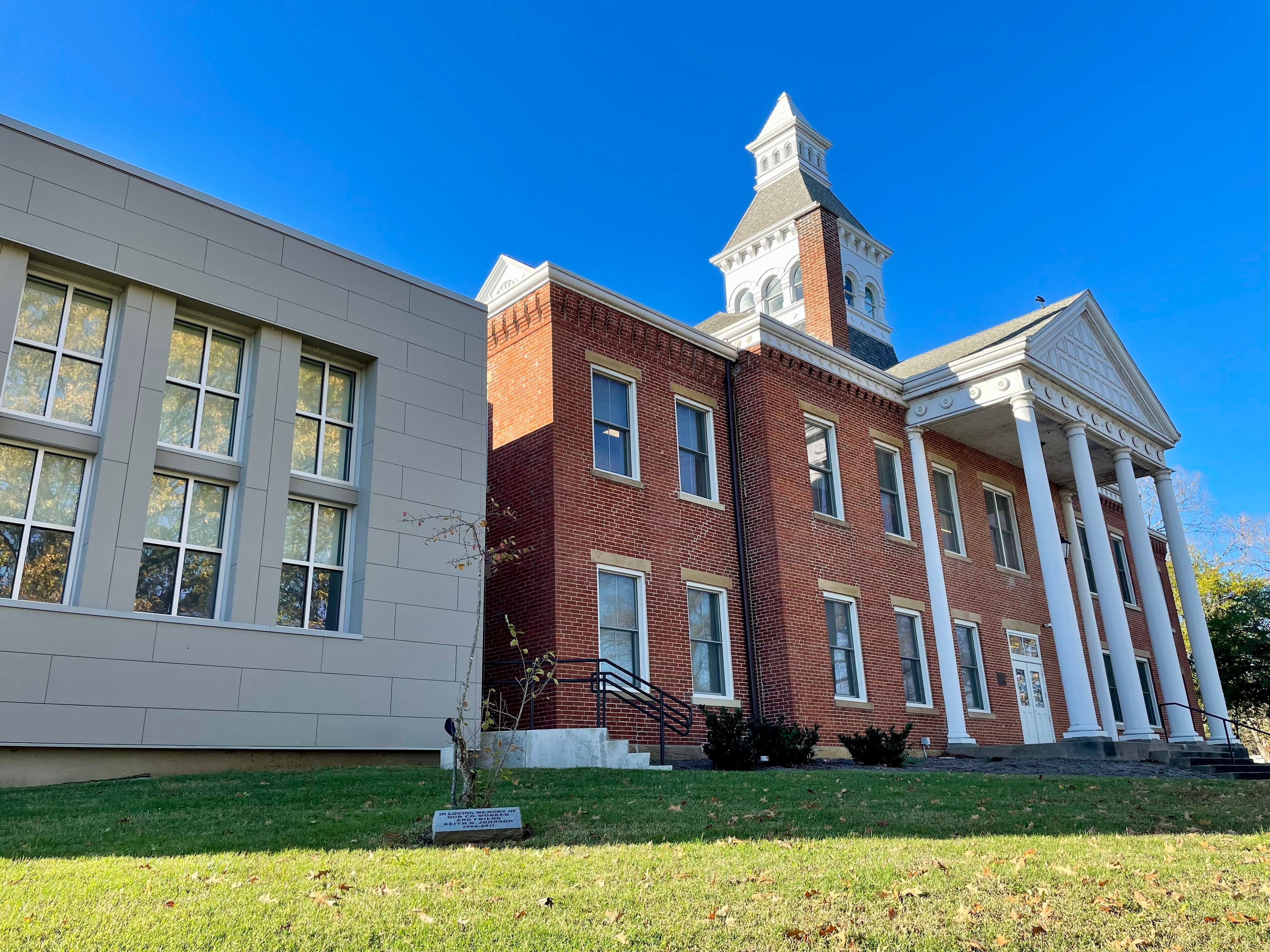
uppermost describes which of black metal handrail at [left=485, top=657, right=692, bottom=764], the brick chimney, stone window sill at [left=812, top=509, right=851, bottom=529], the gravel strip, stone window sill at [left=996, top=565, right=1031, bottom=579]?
the brick chimney

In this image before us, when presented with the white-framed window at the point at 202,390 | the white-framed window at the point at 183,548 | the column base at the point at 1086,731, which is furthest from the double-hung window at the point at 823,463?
the white-framed window at the point at 183,548

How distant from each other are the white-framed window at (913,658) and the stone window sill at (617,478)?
7.10 metres

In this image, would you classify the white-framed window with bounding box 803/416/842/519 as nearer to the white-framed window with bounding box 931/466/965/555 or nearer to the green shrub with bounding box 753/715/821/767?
the white-framed window with bounding box 931/466/965/555

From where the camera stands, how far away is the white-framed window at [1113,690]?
27.5 metres

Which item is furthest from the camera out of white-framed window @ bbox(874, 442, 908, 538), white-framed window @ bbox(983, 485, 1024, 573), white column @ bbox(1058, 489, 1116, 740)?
white-framed window @ bbox(983, 485, 1024, 573)

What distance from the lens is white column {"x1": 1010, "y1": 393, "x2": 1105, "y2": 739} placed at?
19.6 m

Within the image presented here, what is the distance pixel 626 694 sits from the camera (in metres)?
15.5

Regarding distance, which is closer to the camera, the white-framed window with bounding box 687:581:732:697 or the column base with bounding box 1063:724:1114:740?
the white-framed window with bounding box 687:581:732:697

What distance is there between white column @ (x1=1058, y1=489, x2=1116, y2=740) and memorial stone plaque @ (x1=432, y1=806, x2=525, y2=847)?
20.5m

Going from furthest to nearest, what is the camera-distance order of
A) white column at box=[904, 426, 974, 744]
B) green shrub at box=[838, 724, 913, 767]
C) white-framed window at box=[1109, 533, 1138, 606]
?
white-framed window at box=[1109, 533, 1138, 606] → white column at box=[904, 426, 974, 744] → green shrub at box=[838, 724, 913, 767]

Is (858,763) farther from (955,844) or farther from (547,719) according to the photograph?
(955,844)

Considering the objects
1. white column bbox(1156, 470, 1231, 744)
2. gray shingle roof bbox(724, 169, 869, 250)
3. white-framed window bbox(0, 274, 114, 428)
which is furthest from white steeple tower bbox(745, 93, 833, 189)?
white-framed window bbox(0, 274, 114, 428)

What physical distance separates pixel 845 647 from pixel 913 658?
8.15 ft

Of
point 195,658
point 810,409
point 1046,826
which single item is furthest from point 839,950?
point 810,409
